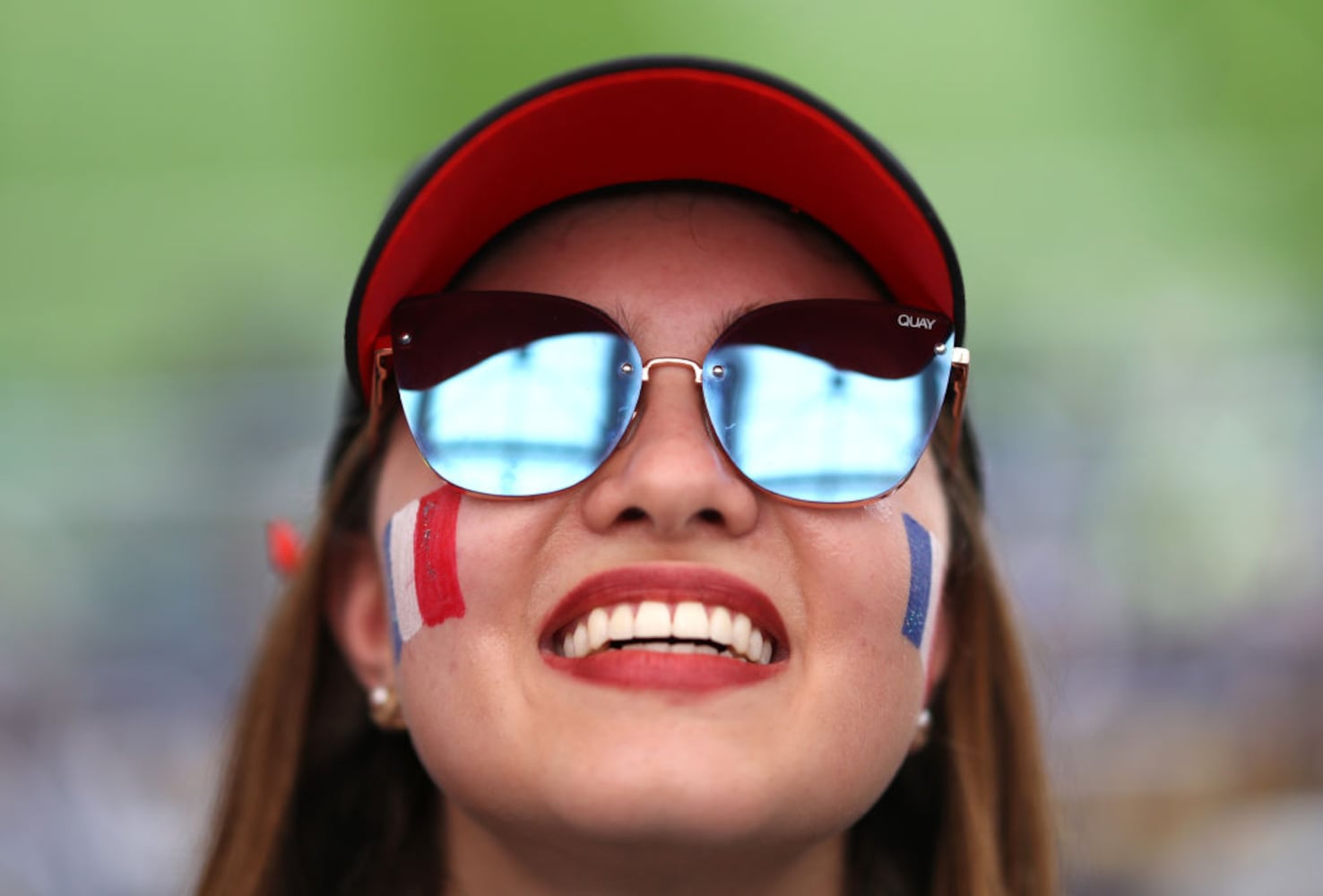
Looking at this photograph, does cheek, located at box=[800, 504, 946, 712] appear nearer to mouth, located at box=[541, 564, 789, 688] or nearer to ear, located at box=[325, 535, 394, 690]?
mouth, located at box=[541, 564, 789, 688]

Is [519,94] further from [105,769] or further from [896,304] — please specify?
[105,769]

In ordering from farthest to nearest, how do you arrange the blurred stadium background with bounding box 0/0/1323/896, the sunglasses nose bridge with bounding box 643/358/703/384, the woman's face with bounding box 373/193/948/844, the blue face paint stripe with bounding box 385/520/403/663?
1. the blurred stadium background with bounding box 0/0/1323/896
2. the blue face paint stripe with bounding box 385/520/403/663
3. the sunglasses nose bridge with bounding box 643/358/703/384
4. the woman's face with bounding box 373/193/948/844

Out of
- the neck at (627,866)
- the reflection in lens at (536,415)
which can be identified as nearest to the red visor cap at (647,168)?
the reflection in lens at (536,415)

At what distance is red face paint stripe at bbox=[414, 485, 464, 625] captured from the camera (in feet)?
4.98

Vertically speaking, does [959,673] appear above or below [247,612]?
below

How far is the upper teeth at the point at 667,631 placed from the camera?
145cm

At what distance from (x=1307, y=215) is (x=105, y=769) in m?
5.49

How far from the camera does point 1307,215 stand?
5367 millimetres

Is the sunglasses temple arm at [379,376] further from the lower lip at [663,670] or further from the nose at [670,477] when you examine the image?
the lower lip at [663,670]

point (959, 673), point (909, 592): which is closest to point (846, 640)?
point (909, 592)

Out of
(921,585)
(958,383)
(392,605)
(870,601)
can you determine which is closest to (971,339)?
(958,383)

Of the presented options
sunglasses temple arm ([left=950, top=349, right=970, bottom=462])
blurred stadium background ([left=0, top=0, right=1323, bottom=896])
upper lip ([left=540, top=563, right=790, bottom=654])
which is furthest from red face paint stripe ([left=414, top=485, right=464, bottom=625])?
blurred stadium background ([left=0, top=0, right=1323, bottom=896])

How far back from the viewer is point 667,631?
144cm

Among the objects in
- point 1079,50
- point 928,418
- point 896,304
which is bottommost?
point 928,418
